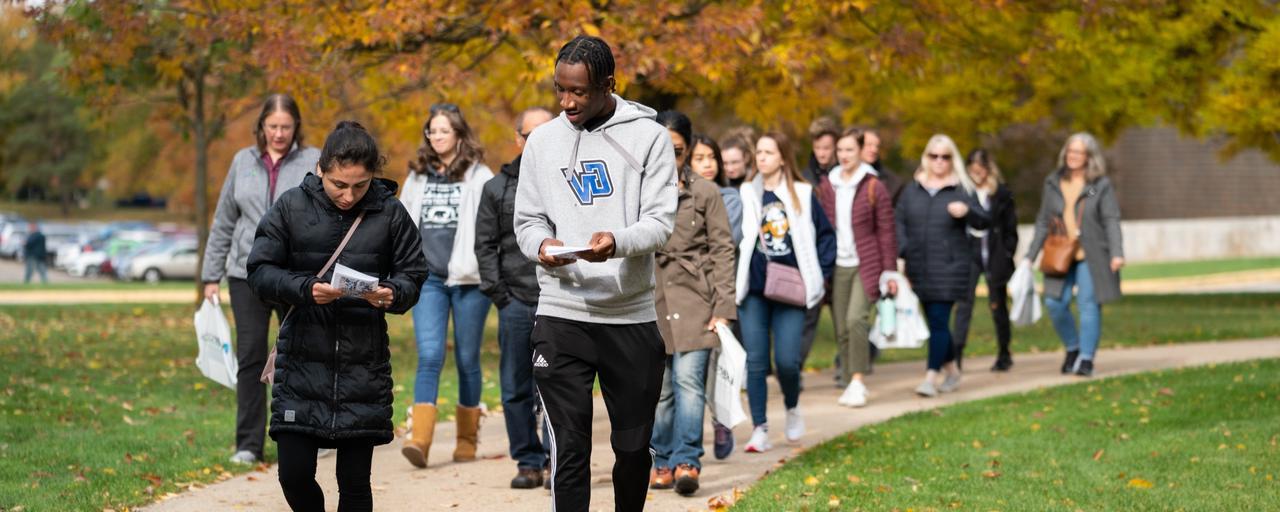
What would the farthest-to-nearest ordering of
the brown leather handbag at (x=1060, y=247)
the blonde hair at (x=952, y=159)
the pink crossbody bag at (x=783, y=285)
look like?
the brown leather handbag at (x=1060, y=247) → the blonde hair at (x=952, y=159) → the pink crossbody bag at (x=783, y=285)

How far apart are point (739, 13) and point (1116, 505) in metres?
7.21

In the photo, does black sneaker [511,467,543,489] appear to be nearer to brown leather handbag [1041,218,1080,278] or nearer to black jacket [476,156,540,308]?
black jacket [476,156,540,308]

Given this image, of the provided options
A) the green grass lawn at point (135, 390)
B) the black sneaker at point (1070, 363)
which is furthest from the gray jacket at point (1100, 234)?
the green grass lawn at point (135, 390)

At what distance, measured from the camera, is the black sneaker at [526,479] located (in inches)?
299

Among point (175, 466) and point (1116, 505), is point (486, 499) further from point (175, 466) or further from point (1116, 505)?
point (1116, 505)

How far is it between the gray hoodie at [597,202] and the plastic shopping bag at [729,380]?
2189mm

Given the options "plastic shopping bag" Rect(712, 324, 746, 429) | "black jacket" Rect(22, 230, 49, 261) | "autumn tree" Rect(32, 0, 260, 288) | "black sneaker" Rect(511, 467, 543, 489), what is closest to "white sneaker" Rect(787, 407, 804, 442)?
"plastic shopping bag" Rect(712, 324, 746, 429)

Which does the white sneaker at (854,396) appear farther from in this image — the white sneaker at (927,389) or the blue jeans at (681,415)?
the blue jeans at (681,415)

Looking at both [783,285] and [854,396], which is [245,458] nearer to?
[783,285]

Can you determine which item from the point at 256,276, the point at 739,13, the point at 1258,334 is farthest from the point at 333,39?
the point at 1258,334

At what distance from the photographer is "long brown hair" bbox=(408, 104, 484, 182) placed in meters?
8.23

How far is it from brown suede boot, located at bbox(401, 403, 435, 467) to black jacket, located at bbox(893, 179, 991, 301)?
14.8 ft

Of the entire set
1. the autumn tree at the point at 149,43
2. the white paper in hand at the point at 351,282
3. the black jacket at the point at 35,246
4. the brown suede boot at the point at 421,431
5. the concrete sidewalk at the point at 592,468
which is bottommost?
the black jacket at the point at 35,246

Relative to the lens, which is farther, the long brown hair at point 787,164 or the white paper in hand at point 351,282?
the long brown hair at point 787,164
